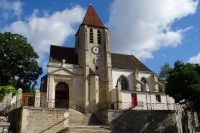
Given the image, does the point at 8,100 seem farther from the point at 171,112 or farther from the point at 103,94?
the point at 171,112

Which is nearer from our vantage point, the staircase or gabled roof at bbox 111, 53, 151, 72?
the staircase

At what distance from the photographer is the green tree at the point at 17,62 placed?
29922 mm

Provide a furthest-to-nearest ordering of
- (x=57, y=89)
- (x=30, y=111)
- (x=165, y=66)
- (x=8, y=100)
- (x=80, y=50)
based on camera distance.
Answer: (x=165, y=66), (x=80, y=50), (x=57, y=89), (x=8, y=100), (x=30, y=111)

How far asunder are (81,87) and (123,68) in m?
6.59

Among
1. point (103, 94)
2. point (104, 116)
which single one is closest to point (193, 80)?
point (104, 116)

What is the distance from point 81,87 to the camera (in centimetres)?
2734

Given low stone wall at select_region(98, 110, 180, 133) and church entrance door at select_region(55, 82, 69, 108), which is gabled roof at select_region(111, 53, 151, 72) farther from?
low stone wall at select_region(98, 110, 180, 133)

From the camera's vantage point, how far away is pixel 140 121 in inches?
842

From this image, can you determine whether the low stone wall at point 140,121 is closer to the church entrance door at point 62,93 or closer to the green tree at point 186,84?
the green tree at point 186,84

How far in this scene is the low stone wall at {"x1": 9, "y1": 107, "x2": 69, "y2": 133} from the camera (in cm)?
1778

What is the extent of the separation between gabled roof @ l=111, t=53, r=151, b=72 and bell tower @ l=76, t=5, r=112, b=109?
89.5 inches

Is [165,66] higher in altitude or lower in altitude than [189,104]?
higher

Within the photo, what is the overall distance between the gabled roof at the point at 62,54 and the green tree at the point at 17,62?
3.99m

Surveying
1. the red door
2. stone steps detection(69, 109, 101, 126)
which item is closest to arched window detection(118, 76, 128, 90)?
the red door
